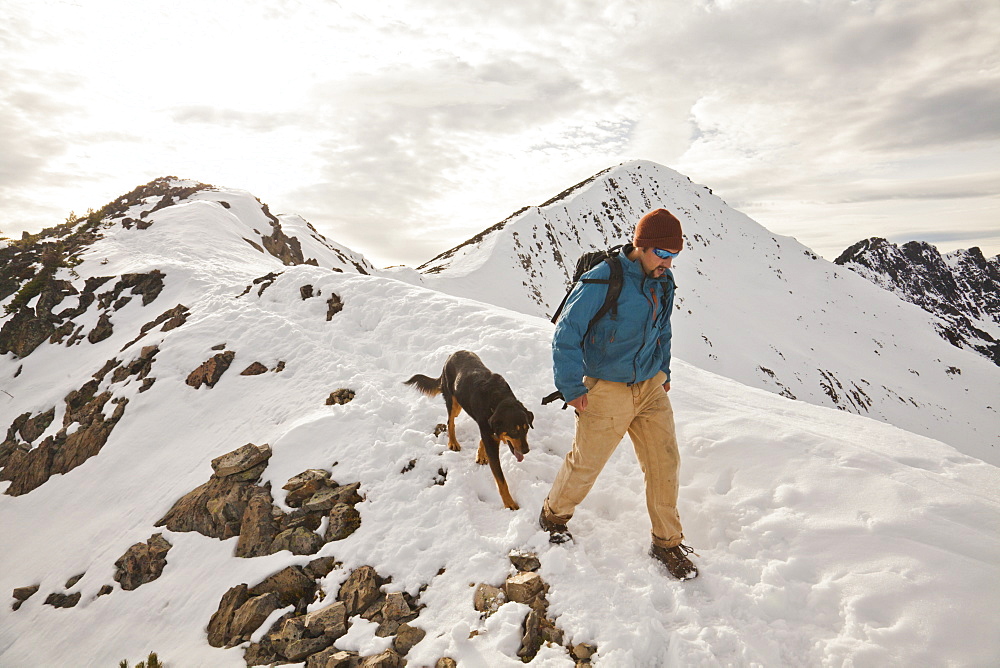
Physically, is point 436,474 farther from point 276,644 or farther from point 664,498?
point 664,498

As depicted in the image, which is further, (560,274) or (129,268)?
(560,274)

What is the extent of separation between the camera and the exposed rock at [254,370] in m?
8.67

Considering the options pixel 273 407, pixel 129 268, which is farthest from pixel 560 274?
pixel 273 407

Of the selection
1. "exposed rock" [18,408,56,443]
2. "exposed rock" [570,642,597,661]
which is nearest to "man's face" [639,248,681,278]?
"exposed rock" [570,642,597,661]

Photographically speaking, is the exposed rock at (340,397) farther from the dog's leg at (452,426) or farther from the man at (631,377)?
the man at (631,377)

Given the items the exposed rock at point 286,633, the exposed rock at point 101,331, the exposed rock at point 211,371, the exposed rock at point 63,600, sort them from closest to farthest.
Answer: the exposed rock at point 286,633 → the exposed rock at point 63,600 → the exposed rock at point 211,371 → the exposed rock at point 101,331

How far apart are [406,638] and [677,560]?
2.39 metres

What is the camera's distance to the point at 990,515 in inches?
140

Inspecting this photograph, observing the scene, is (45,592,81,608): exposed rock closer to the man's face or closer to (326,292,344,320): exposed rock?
(326,292,344,320): exposed rock

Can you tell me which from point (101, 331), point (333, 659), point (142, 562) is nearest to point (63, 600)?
point (142, 562)

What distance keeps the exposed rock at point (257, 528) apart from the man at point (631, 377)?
338 cm

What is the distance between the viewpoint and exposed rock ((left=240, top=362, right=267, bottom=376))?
28.5 feet

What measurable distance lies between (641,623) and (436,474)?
284cm

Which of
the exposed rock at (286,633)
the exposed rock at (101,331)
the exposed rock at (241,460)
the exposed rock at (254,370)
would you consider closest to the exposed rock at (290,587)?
the exposed rock at (286,633)
